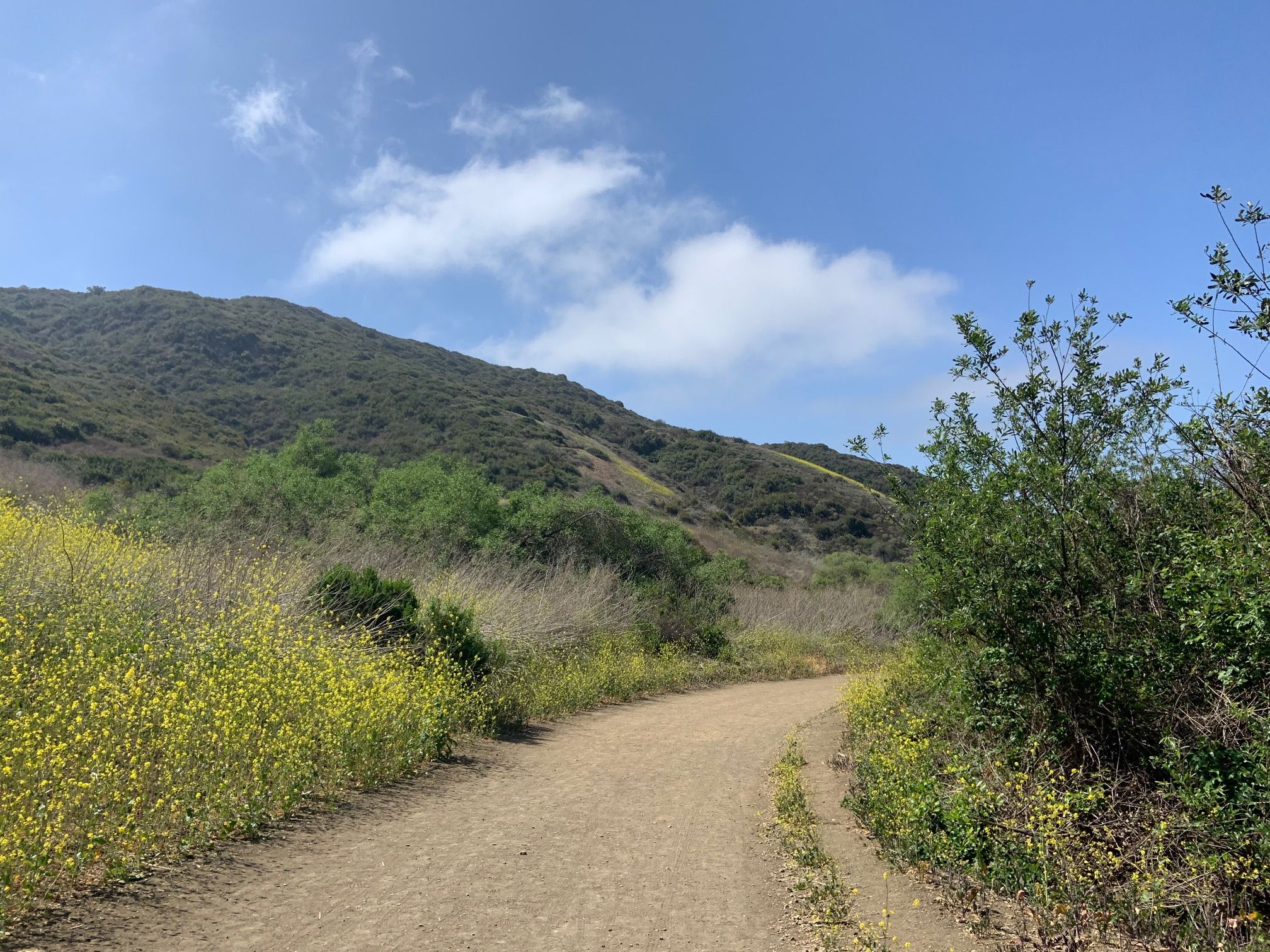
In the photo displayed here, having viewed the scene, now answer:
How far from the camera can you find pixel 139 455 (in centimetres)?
3919

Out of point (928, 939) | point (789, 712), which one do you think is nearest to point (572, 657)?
point (789, 712)

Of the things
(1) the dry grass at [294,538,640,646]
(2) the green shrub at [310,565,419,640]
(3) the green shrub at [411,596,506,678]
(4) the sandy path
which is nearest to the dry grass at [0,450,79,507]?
(1) the dry grass at [294,538,640,646]

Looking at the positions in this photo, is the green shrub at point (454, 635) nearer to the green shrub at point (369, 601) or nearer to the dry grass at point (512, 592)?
the green shrub at point (369, 601)

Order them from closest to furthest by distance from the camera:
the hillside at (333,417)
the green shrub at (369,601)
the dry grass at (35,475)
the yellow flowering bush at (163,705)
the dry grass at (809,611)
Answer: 1. the yellow flowering bush at (163,705)
2. the green shrub at (369,601)
3. the dry grass at (35,475)
4. the dry grass at (809,611)
5. the hillside at (333,417)

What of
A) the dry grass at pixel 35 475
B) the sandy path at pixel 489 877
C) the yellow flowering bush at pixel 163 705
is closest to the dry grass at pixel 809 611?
the yellow flowering bush at pixel 163 705

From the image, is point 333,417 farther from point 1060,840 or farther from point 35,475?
point 1060,840

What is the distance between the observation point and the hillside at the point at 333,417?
42.8 m

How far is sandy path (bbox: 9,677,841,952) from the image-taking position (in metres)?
4.25

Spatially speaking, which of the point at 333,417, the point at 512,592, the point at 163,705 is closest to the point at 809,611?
the point at 512,592

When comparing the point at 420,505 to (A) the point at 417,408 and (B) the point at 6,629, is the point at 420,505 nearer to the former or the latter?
(B) the point at 6,629

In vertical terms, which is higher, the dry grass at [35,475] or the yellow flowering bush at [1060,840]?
the dry grass at [35,475]

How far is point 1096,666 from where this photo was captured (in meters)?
5.91

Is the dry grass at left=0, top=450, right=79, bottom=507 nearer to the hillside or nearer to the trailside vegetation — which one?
the hillside

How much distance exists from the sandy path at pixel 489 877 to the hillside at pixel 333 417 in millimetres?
31994
